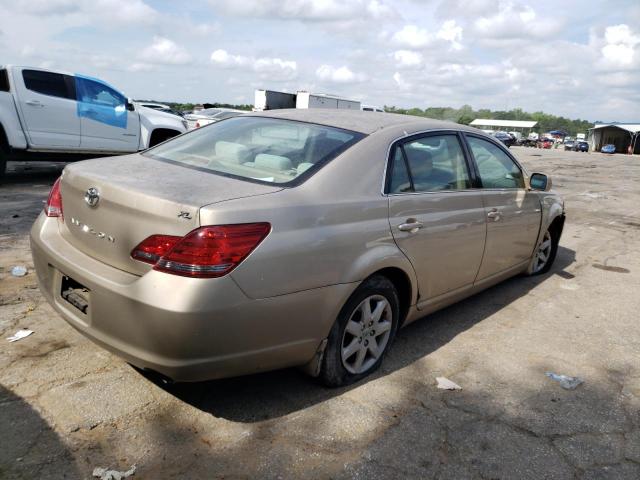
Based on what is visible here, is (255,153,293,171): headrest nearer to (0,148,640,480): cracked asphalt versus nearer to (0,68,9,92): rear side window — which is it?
(0,148,640,480): cracked asphalt

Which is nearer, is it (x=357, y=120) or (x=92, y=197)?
(x=92, y=197)

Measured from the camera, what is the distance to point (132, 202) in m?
2.50

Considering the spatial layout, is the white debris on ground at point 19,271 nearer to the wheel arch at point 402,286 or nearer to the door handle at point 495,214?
the wheel arch at point 402,286

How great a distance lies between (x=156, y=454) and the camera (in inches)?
94.5

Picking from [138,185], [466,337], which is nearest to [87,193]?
[138,185]

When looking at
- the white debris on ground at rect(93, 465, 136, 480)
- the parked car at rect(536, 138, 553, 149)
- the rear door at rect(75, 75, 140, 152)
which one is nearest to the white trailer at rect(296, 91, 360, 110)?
the rear door at rect(75, 75, 140, 152)

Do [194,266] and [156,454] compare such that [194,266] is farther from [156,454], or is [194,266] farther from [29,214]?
[29,214]

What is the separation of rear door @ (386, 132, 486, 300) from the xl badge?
1.58 m

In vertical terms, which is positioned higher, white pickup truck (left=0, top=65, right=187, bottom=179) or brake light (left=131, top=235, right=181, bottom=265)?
white pickup truck (left=0, top=65, right=187, bottom=179)

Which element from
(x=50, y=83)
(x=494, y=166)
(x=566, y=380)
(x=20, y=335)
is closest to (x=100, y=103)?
(x=50, y=83)

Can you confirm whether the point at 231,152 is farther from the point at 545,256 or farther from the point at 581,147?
the point at 581,147

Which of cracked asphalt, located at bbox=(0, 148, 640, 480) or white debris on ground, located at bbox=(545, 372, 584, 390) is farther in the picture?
white debris on ground, located at bbox=(545, 372, 584, 390)

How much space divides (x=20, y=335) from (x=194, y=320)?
5.92 feet

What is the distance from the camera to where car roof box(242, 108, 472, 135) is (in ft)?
11.1
